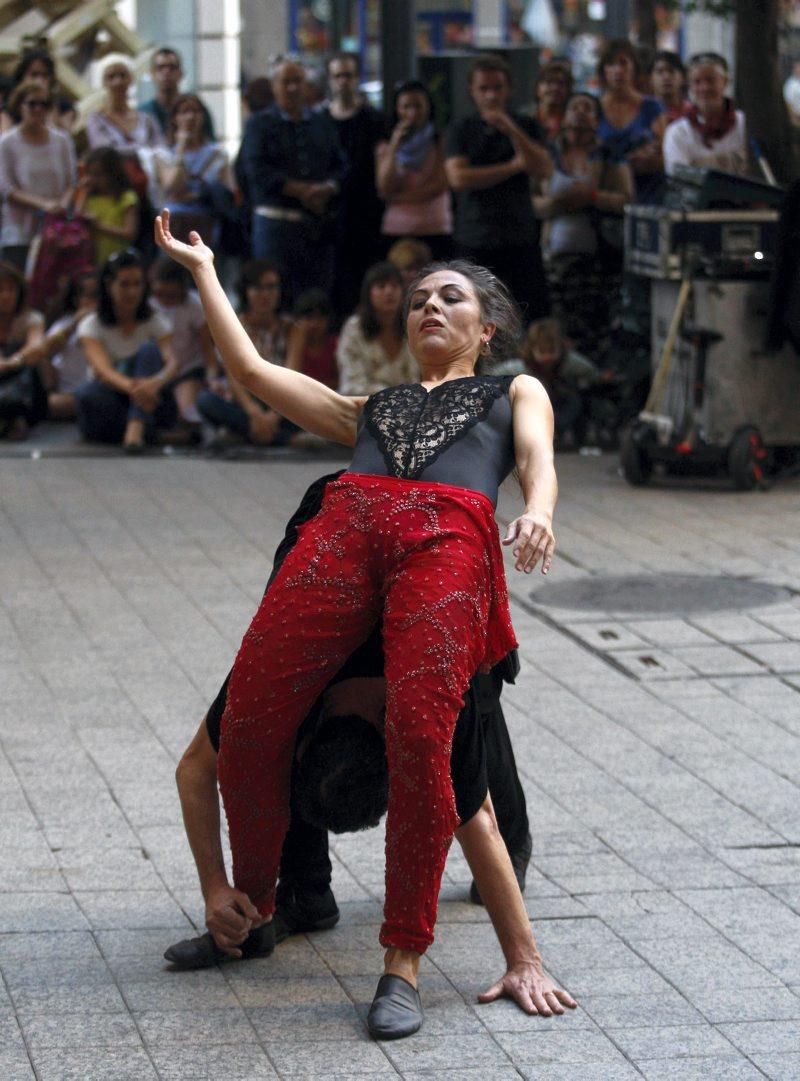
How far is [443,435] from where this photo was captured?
167 inches

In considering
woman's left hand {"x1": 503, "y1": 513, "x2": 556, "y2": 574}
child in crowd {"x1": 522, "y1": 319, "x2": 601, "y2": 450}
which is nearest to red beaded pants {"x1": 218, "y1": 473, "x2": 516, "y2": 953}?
woman's left hand {"x1": 503, "y1": 513, "x2": 556, "y2": 574}

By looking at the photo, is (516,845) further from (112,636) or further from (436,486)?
(112,636)

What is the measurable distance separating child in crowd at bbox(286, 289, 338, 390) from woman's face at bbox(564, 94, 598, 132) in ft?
5.91

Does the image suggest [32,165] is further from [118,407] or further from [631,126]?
[631,126]

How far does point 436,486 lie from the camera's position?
4.16m

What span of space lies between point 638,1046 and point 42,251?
9811mm

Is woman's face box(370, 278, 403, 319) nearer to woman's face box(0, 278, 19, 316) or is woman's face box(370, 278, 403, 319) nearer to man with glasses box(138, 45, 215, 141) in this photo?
woman's face box(0, 278, 19, 316)

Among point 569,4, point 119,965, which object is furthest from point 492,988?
point 569,4

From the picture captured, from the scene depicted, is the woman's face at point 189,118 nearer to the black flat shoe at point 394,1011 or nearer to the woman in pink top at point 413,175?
the woman in pink top at point 413,175

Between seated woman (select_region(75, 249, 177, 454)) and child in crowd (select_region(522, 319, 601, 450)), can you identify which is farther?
seated woman (select_region(75, 249, 177, 454))

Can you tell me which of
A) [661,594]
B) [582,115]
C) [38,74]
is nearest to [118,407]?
[38,74]

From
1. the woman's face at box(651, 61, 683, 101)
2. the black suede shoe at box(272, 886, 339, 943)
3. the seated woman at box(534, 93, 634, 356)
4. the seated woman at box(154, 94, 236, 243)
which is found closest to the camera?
the black suede shoe at box(272, 886, 339, 943)

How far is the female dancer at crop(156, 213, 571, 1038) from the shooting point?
13.1ft

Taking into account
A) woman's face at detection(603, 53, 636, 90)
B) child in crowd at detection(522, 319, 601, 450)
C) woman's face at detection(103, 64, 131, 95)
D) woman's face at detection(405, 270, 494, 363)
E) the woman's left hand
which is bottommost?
child in crowd at detection(522, 319, 601, 450)
